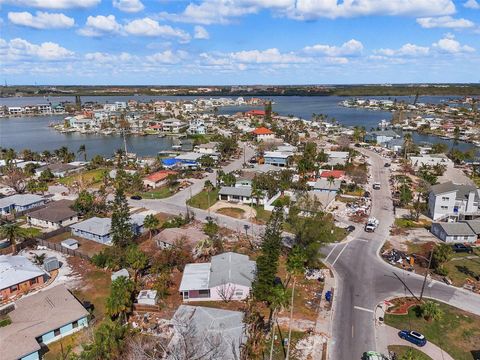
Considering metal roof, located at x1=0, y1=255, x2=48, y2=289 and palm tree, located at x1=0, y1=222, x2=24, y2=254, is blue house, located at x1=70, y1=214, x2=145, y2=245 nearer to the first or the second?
palm tree, located at x1=0, y1=222, x2=24, y2=254

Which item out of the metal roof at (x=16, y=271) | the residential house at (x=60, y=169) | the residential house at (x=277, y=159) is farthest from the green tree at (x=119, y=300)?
the residential house at (x=277, y=159)

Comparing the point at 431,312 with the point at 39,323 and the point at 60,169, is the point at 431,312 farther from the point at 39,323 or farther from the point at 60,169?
the point at 60,169

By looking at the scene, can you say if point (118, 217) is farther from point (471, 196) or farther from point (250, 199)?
point (471, 196)

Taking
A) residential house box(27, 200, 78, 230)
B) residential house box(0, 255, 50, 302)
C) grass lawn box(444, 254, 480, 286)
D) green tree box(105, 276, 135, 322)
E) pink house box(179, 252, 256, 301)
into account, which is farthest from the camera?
residential house box(27, 200, 78, 230)

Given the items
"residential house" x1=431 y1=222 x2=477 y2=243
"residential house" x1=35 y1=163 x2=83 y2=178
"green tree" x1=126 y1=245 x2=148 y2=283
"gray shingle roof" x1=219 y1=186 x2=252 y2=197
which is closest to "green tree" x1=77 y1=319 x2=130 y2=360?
"green tree" x1=126 y1=245 x2=148 y2=283

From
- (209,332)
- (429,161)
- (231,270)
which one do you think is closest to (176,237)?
(231,270)

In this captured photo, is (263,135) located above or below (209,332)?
above

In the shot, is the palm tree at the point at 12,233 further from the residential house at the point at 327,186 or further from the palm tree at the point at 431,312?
the residential house at the point at 327,186
